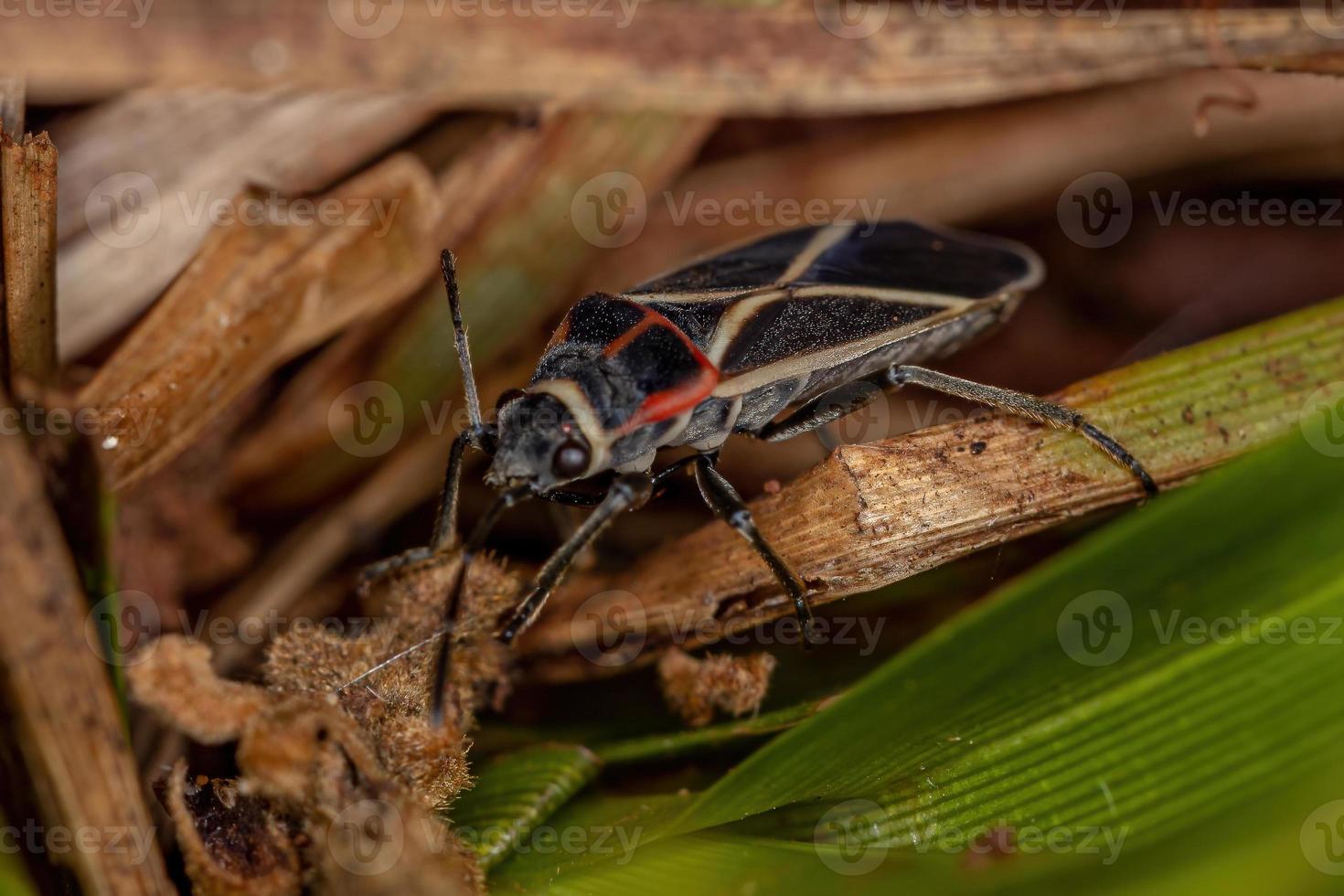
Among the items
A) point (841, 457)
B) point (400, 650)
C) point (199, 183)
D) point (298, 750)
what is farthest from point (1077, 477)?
point (199, 183)

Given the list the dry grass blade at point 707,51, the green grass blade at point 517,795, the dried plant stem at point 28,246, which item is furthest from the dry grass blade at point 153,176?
the green grass blade at point 517,795

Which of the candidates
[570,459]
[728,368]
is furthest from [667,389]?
[570,459]

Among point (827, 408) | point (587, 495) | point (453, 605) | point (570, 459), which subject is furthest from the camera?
point (827, 408)

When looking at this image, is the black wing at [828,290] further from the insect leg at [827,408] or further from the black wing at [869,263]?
the insect leg at [827,408]

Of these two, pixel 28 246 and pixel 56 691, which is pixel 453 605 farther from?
pixel 28 246

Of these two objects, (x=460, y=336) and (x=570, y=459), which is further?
(x=460, y=336)

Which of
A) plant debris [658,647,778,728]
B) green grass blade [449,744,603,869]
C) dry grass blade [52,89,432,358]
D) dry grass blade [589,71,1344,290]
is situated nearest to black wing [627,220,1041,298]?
dry grass blade [589,71,1344,290]

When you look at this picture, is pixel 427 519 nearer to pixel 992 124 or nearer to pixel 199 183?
pixel 199 183
